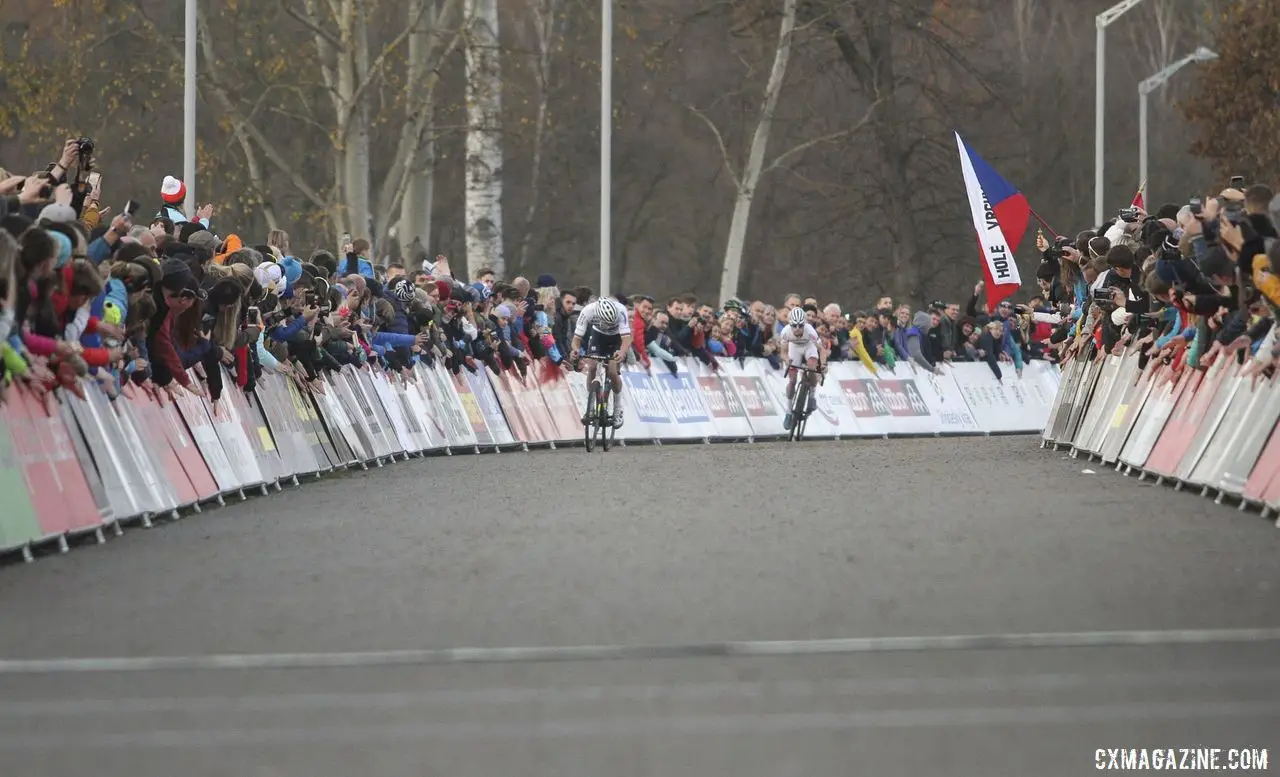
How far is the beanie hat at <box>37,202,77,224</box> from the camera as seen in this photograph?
51.2 ft

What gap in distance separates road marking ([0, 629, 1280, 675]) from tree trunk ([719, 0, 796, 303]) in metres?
41.8

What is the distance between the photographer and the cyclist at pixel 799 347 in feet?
117

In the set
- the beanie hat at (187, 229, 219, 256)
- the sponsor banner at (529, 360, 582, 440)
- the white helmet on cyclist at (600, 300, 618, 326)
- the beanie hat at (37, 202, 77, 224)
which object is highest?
the beanie hat at (37, 202, 77, 224)

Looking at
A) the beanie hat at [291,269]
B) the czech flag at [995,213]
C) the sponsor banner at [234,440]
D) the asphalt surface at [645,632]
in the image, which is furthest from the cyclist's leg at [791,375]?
the asphalt surface at [645,632]

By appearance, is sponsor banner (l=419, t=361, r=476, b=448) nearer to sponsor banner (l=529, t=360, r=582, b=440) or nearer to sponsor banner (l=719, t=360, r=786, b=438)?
sponsor banner (l=529, t=360, r=582, b=440)

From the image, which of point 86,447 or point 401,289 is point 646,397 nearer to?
point 401,289

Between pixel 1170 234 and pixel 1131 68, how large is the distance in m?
48.5

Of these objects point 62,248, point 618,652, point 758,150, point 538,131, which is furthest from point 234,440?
point 538,131

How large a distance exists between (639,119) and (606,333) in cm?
3642

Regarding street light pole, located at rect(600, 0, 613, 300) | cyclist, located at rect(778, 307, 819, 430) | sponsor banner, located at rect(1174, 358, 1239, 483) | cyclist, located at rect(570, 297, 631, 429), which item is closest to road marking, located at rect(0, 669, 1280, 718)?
sponsor banner, located at rect(1174, 358, 1239, 483)

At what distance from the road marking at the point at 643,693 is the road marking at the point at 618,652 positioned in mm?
730

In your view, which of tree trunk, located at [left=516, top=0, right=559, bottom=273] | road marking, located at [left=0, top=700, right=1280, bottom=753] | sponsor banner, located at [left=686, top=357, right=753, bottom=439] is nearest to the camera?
road marking, located at [left=0, top=700, right=1280, bottom=753]

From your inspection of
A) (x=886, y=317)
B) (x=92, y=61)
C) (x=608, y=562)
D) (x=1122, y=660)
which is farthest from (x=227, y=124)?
(x=1122, y=660)

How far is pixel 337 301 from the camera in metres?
25.5
